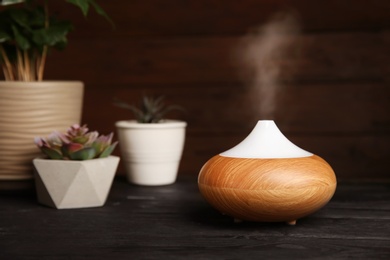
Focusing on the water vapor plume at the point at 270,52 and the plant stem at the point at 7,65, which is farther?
the water vapor plume at the point at 270,52

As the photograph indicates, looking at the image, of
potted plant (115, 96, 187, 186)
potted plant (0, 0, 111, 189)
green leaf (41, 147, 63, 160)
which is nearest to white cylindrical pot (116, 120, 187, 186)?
potted plant (115, 96, 187, 186)

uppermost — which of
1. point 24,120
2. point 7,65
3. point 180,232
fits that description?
point 7,65

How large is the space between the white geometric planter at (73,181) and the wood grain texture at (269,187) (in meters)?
0.25

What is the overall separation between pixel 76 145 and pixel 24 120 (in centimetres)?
22

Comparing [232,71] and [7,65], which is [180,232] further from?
[232,71]

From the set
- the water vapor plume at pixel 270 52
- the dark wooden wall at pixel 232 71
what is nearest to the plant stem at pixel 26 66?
the dark wooden wall at pixel 232 71

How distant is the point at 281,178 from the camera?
2.38 ft

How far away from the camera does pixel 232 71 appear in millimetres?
1545

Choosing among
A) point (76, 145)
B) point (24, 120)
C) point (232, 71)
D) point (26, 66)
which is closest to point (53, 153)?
point (76, 145)

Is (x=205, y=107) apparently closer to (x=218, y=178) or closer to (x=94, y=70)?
(x=94, y=70)

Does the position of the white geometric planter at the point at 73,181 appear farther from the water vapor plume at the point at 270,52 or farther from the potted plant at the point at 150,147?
the water vapor plume at the point at 270,52

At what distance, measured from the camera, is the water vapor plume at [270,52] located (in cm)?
151

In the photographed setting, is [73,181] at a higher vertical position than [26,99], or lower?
lower

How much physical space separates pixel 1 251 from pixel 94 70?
1003mm
